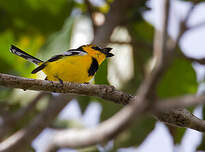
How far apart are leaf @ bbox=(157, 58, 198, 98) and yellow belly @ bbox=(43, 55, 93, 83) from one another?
1.13 metres

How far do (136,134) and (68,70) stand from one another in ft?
4.01

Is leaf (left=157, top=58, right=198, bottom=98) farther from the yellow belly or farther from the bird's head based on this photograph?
the yellow belly

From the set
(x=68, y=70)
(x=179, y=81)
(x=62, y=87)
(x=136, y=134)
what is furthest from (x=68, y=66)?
(x=179, y=81)

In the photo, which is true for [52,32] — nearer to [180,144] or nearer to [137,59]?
[137,59]

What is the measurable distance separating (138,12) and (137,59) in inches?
23.6

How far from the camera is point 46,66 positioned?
3562 mm

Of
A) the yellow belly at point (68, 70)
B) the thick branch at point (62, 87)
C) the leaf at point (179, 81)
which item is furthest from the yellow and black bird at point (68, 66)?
the leaf at point (179, 81)

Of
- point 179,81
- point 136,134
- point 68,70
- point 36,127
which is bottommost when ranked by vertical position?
point 136,134

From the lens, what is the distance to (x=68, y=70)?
11.5 ft

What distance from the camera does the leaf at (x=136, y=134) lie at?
4.16 metres

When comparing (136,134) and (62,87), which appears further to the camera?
(136,134)

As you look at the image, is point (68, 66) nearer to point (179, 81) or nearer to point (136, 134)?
point (136, 134)

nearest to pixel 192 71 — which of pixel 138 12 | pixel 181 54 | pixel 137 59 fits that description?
pixel 181 54

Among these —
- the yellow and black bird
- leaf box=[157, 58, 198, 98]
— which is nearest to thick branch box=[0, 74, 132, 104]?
the yellow and black bird
